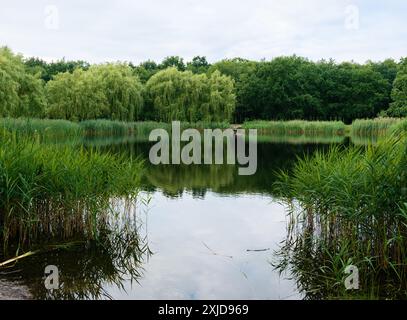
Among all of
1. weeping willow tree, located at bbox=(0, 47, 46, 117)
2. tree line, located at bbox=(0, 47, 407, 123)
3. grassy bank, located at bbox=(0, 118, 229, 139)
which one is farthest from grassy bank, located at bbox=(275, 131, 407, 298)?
tree line, located at bbox=(0, 47, 407, 123)

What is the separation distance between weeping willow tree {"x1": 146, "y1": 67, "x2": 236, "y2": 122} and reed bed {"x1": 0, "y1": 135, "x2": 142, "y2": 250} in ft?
108

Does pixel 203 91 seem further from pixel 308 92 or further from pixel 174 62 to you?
pixel 174 62

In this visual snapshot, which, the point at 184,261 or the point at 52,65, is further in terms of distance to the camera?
the point at 52,65

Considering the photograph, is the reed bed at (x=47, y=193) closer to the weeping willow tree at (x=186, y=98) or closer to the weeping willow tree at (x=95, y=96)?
the weeping willow tree at (x=95, y=96)

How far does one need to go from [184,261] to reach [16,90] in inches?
1038

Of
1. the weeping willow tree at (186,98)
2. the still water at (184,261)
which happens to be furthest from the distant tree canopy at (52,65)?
the still water at (184,261)

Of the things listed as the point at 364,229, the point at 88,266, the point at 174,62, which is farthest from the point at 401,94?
the point at 88,266

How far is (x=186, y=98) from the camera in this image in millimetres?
40281

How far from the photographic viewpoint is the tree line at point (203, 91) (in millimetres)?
31672

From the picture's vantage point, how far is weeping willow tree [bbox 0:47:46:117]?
26281 mm

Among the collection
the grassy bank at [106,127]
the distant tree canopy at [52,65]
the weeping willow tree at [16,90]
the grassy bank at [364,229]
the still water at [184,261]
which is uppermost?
the distant tree canopy at [52,65]

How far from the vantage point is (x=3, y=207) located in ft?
20.2

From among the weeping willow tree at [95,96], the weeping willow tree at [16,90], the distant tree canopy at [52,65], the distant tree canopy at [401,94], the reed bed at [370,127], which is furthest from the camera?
the distant tree canopy at [52,65]

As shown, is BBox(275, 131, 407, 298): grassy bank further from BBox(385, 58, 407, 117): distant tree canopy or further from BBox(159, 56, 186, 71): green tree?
BBox(159, 56, 186, 71): green tree
